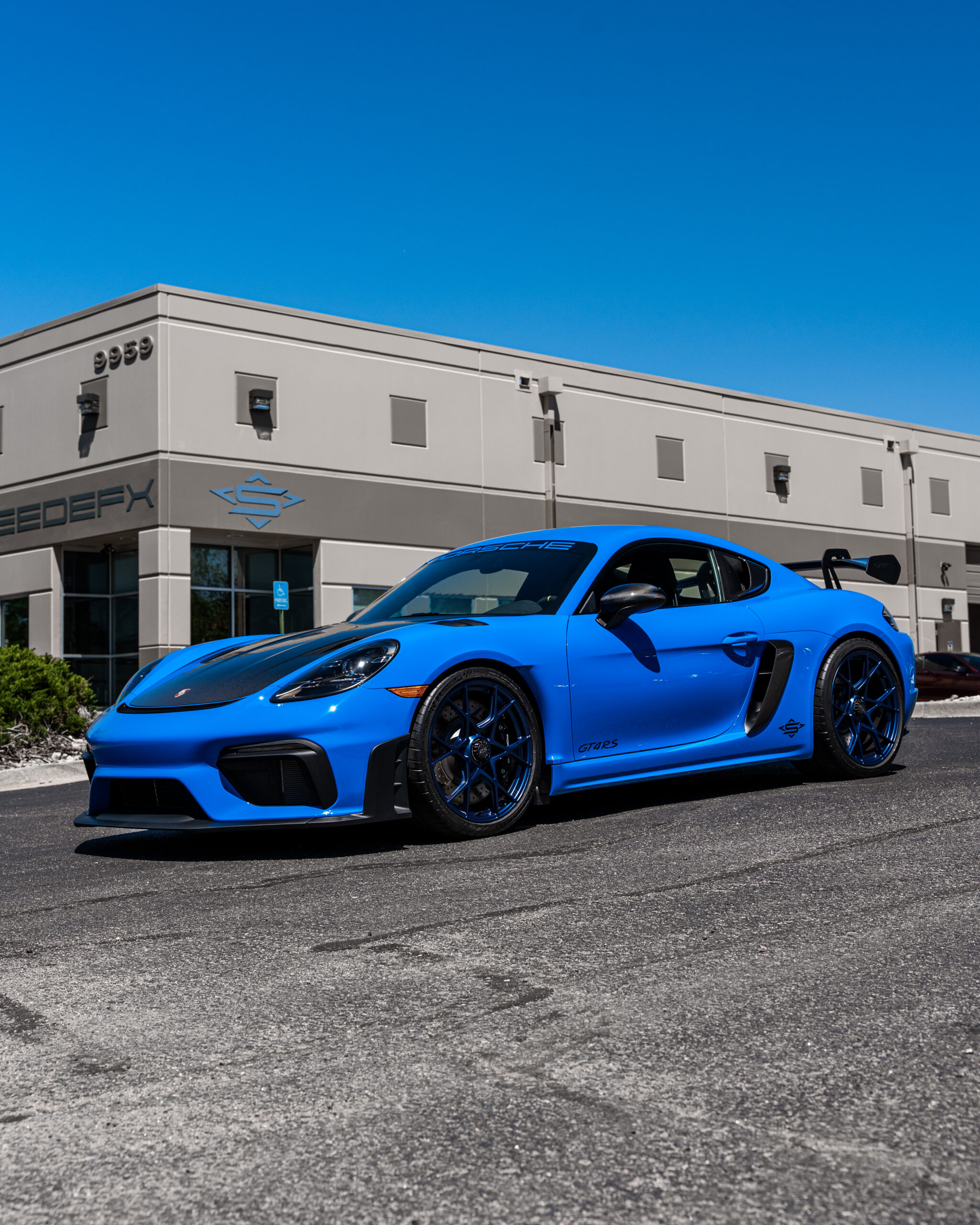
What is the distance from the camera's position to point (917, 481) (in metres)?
38.3

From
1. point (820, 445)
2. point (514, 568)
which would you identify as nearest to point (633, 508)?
point (820, 445)

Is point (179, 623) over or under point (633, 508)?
under

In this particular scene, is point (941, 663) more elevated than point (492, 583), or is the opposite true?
point (492, 583)

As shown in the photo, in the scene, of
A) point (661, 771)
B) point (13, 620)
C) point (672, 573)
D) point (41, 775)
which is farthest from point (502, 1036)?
point (13, 620)

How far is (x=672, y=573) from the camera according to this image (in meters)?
6.57

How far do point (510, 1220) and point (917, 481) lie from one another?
128ft

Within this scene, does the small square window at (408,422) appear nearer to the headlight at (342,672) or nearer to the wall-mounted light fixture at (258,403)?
the wall-mounted light fixture at (258,403)

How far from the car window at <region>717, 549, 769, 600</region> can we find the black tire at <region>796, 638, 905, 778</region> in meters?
0.54

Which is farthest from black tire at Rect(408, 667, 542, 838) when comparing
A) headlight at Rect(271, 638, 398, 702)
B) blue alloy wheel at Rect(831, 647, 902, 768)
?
blue alloy wheel at Rect(831, 647, 902, 768)

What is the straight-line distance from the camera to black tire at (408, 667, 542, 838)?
16.8ft

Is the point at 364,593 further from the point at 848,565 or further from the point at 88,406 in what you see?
the point at 848,565

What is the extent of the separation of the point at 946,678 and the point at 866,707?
67.3ft

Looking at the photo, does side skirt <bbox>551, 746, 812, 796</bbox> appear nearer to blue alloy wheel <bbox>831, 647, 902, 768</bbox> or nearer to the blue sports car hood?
blue alloy wheel <bbox>831, 647, 902, 768</bbox>

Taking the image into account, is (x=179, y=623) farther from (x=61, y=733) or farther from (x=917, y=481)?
(x=917, y=481)
